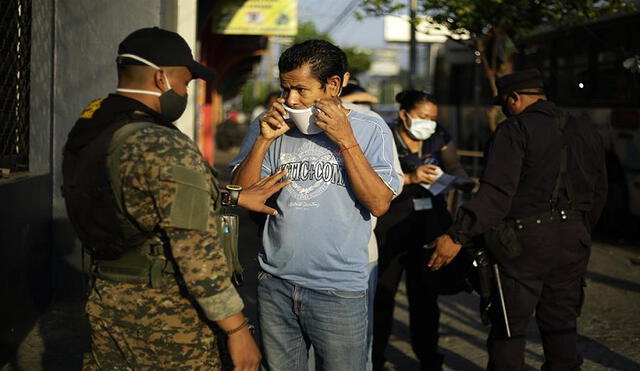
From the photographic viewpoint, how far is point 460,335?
6.10 metres

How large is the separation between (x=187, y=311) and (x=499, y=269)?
1.91m

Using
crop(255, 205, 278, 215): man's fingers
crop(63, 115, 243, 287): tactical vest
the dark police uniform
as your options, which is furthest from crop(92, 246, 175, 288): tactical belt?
the dark police uniform

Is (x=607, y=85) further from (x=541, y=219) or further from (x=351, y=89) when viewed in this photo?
(x=541, y=219)

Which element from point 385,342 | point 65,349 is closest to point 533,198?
point 385,342

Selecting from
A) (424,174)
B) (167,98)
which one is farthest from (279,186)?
(424,174)

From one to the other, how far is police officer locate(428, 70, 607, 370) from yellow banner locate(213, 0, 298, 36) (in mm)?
10389

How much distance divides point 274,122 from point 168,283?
768mm

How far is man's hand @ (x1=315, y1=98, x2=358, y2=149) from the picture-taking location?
294 centimetres

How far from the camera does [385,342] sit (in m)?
4.86

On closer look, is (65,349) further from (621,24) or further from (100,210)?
(621,24)

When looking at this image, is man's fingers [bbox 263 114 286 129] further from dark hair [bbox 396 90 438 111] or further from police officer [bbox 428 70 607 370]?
dark hair [bbox 396 90 438 111]

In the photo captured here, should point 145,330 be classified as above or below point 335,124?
below

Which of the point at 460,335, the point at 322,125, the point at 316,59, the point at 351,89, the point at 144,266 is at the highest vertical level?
the point at 351,89

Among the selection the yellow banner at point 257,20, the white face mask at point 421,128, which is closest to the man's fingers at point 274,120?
the white face mask at point 421,128
